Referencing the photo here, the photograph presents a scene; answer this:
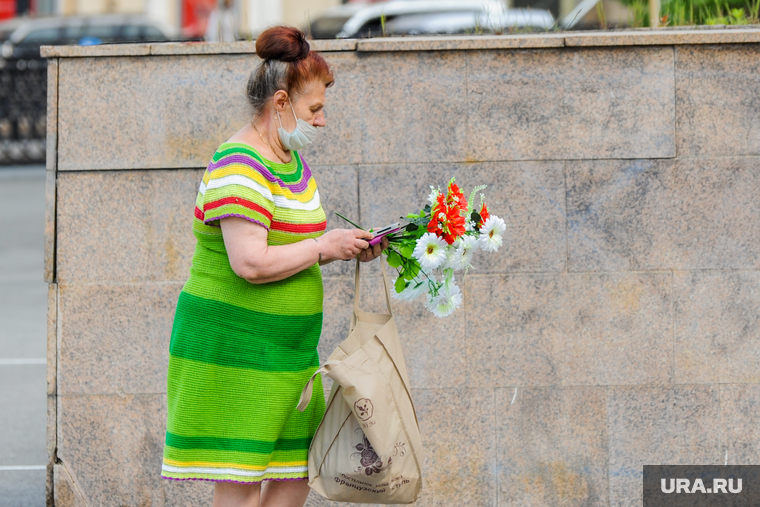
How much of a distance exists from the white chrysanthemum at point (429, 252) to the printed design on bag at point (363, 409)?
0.44 meters

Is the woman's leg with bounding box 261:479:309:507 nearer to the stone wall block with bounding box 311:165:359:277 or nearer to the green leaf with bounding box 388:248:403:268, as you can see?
the green leaf with bounding box 388:248:403:268

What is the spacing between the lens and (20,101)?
15.6 m

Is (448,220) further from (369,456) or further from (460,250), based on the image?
(369,456)

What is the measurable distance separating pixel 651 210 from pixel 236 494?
2.29 meters

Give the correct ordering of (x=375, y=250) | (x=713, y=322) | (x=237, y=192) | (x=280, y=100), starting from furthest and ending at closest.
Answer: (x=713, y=322) < (x=375, y=250) < (x=280, y=100) < (x=237, y=192)

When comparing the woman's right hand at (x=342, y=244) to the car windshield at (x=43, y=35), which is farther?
the car windshield at (x=43, y=35)

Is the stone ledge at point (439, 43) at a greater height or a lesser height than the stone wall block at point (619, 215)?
greater

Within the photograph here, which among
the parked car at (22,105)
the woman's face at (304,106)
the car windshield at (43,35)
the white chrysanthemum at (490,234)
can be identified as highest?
the car windshield at (43,35)

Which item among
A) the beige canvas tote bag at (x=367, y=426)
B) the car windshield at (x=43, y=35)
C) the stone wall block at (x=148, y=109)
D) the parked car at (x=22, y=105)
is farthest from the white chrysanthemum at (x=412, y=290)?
the car windshield at (x=43, y=35)

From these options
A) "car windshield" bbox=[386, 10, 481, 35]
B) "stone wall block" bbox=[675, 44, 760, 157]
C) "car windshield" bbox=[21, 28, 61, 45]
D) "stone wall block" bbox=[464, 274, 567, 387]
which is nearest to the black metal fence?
"car windshield" bbox=[21, 28, 61, 45]

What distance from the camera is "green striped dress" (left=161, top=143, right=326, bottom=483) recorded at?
2986mm

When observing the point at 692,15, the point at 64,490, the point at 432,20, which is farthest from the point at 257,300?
the point at 432,20

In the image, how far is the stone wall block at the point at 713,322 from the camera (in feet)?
14.4

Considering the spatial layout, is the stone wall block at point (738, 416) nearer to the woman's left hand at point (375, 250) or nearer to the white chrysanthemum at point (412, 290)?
the white chrysanthemum at point (412, 290)
